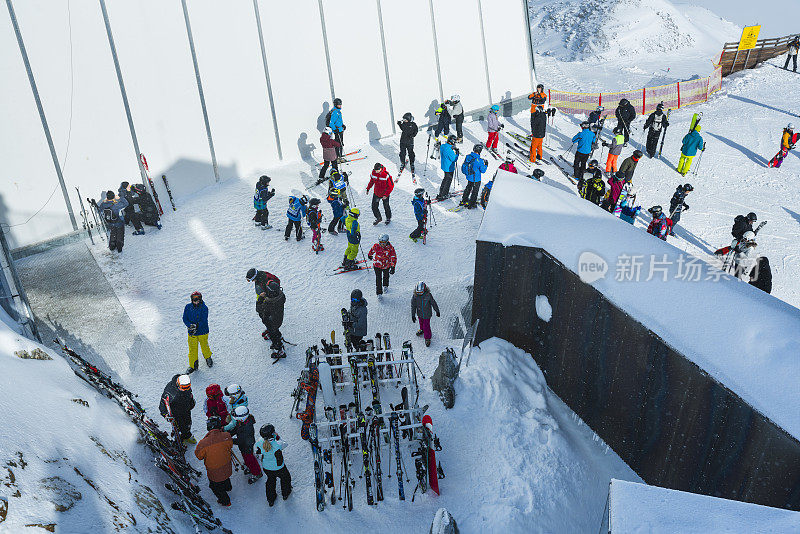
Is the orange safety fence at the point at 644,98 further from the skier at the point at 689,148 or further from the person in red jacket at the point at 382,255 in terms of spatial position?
the person in red jacket at the point at 382,255

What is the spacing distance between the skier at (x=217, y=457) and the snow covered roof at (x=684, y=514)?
4.42 metres

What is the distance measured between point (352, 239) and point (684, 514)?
8244 millimetres

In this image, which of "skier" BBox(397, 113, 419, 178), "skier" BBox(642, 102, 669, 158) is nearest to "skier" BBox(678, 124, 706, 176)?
"skier" BBox(642, 102, 669, 158)

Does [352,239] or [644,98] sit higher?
[644,98]

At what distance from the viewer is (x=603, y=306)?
7.38 metres

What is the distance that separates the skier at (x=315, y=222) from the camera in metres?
12.2

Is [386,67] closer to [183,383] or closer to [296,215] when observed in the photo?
[296,215]

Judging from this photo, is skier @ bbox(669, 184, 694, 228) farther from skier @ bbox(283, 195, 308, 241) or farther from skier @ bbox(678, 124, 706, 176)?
skier @ bbox(283, 195, 308, 241)

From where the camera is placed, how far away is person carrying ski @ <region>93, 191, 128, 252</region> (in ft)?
40.5

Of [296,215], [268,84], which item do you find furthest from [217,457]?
[268,84]

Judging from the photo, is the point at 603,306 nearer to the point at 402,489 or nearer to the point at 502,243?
the point at 502,243

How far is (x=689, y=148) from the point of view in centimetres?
1642

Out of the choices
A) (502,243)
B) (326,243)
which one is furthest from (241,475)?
(326,243)

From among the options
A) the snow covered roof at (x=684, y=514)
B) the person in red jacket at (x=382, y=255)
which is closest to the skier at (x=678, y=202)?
the person in red jacket at (x=382, y=255)
